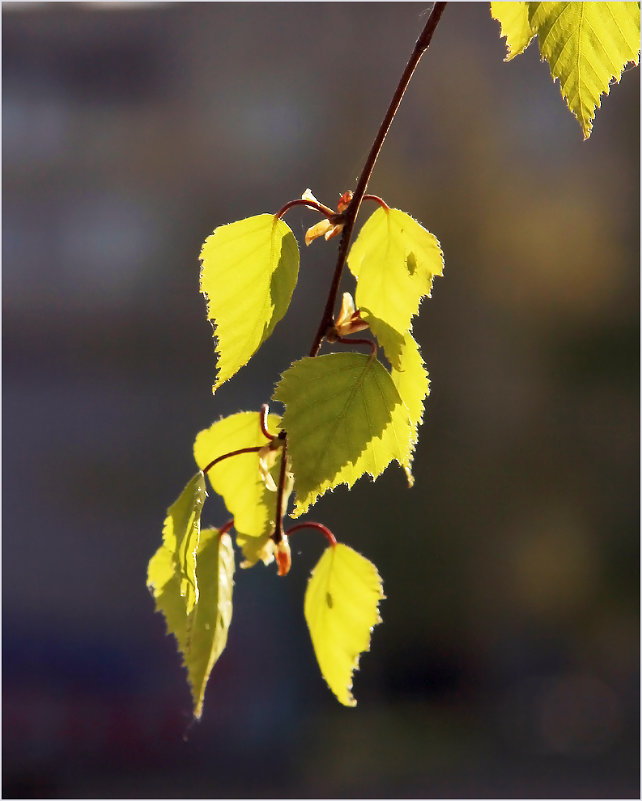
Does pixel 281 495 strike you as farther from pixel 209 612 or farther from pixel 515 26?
pixel 515 26

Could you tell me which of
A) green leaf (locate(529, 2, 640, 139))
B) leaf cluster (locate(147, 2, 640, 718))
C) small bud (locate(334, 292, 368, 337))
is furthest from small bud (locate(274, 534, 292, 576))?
green leaf (locate(529, 2, 640, 139))

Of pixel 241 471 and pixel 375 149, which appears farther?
pixel 241 471

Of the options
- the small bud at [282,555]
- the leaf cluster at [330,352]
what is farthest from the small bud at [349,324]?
the small bud at [282,555]

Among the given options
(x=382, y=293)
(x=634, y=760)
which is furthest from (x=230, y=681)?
(x=382, y=293)

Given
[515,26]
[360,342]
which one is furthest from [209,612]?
[515,26]

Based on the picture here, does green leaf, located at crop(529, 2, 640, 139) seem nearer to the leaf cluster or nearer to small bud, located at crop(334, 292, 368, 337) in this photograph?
the leaf cluster

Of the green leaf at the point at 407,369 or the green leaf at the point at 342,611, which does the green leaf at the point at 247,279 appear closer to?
the green leaf at the point at 407,369

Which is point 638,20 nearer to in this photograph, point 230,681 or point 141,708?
point 230,681
